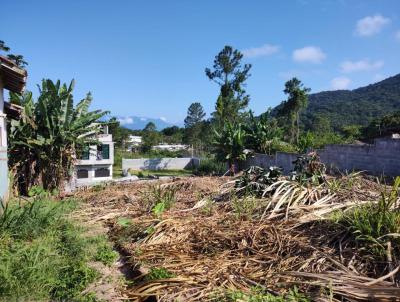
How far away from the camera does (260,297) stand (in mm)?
3479

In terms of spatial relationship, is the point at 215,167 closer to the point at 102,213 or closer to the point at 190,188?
the point at 190,188

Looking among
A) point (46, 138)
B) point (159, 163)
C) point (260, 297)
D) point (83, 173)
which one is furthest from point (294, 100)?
point (260, 297)

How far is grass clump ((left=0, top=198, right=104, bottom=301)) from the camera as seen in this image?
3.85 metres

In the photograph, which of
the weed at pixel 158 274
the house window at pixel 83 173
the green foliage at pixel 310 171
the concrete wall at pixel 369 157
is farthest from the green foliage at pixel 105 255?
the house window at pixel 83 173

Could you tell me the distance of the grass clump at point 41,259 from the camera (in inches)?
152

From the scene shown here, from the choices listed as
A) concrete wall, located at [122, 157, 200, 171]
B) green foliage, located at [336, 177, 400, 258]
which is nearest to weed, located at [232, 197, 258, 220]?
green foliage, located at [336, 177, 400, 258]

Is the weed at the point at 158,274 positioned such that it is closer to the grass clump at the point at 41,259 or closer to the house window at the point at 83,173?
the grass clump at the point at 41,259

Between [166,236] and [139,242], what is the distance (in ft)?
1.41

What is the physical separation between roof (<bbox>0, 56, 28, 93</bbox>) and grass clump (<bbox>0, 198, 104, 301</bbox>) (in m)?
3.12

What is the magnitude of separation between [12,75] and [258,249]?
6.50m

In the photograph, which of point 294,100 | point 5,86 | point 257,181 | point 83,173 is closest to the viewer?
point 257,181

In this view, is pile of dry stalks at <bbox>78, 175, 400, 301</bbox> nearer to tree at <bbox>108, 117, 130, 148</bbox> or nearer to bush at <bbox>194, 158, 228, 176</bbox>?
bush at <bbox>194, 158, 228, 176</bbox>

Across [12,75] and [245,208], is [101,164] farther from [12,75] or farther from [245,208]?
[245,208]

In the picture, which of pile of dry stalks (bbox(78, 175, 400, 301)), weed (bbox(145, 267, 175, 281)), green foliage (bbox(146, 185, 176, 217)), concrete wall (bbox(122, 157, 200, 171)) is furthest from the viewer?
concrete wall (bbox(122, 157, 200, 171))
